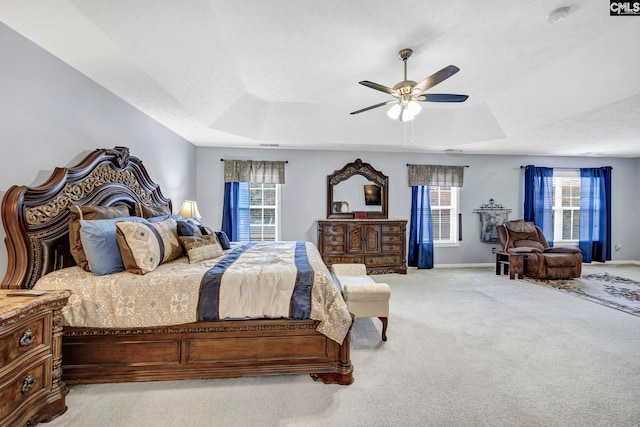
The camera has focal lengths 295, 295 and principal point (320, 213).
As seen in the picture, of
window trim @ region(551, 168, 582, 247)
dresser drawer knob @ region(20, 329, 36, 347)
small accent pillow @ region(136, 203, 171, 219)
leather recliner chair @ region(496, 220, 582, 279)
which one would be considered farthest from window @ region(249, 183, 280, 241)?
window trim @ region(551, 168, 582, 247)

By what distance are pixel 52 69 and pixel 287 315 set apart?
8.67ft

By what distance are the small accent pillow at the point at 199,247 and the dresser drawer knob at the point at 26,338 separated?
1095mm

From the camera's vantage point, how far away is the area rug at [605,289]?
12.6 feet

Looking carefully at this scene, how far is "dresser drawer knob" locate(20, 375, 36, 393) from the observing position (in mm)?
1554

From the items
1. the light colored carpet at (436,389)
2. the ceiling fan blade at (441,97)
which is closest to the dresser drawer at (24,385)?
the light colored carpet at (436,389)

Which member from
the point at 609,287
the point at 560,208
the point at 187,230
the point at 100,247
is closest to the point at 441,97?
the point at 187,230

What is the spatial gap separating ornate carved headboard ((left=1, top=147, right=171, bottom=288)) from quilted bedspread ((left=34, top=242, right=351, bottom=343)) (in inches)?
5.1

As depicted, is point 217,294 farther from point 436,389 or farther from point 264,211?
point 264,211

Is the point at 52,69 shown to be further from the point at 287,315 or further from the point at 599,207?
the point at 599,207

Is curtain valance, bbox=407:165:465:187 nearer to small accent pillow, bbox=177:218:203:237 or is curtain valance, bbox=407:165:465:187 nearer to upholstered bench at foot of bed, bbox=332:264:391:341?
upholstered bench at foot of bed, bbox=332:264:391:341

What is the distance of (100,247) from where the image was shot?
2.11 metres

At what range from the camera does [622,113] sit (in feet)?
12.0

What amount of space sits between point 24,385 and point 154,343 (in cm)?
66

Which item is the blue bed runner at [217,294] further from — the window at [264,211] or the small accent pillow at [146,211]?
the window at [264,211]
